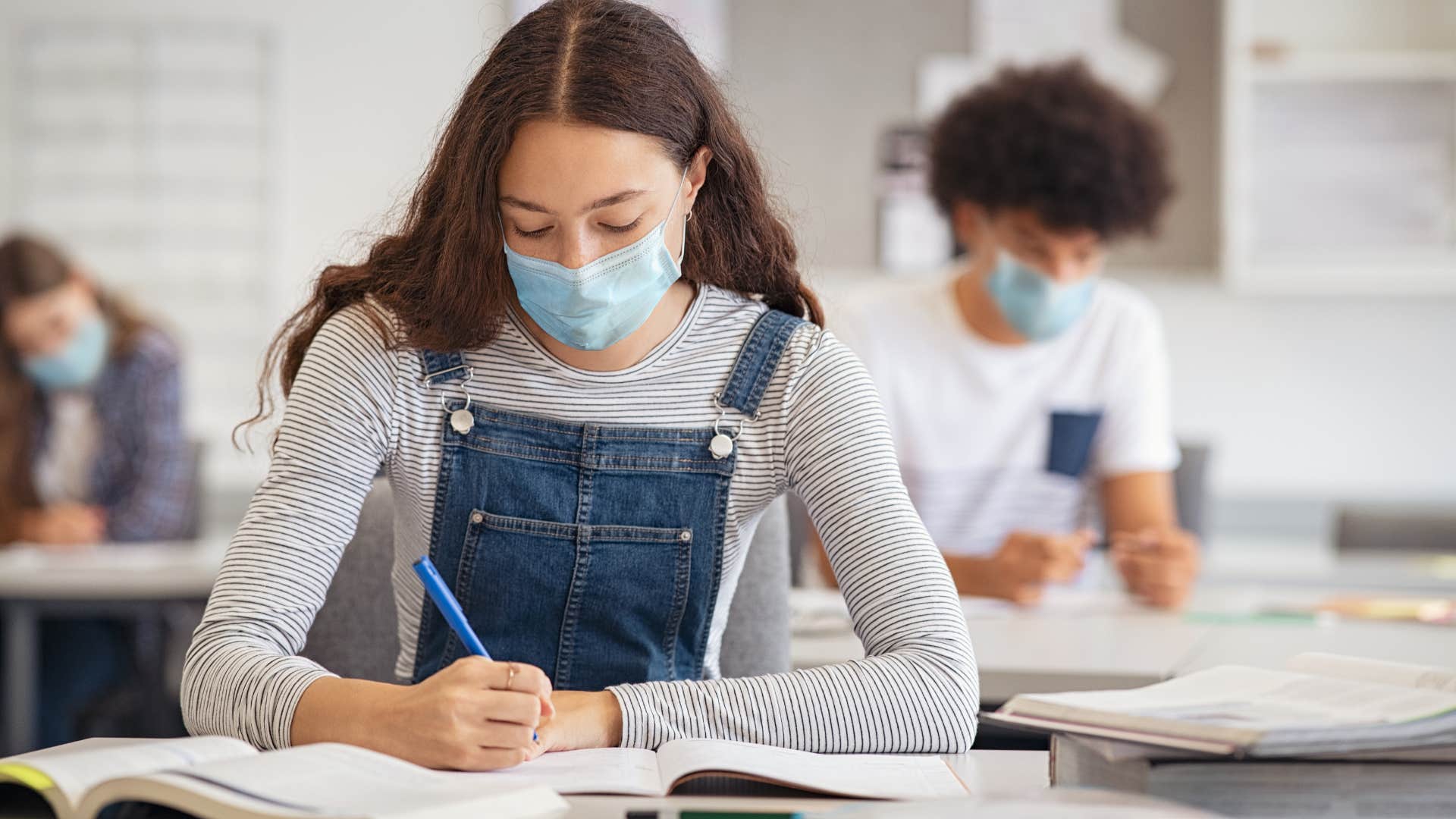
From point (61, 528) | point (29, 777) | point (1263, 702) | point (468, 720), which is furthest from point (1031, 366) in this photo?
point (61, 528)

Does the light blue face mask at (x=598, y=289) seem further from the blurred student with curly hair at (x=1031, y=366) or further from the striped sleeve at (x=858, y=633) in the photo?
the blurred student with curly hair at (x=1031, y=366)

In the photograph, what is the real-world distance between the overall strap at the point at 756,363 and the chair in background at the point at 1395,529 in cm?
173

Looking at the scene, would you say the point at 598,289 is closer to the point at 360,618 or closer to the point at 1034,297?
the point at 360,618

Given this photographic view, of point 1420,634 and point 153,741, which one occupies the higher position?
point 153,741

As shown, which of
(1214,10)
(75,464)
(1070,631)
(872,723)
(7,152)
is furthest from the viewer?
(7,152)

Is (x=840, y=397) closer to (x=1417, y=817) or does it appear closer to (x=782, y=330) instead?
(x=782, y=330)

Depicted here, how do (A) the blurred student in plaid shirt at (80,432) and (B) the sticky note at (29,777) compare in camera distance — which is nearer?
(B) the sticky note at (29,777)

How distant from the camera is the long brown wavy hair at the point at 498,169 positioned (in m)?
1.21

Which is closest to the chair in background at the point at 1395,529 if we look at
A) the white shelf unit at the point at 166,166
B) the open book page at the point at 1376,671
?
the open book page at the point at 1376,671

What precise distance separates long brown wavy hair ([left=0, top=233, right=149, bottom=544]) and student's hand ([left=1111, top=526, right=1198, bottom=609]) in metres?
2.32

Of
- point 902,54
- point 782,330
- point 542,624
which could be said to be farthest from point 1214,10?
point 542,624

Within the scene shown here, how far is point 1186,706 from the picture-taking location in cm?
89

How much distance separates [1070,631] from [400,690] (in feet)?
3.16

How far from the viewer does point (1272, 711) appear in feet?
2.82
